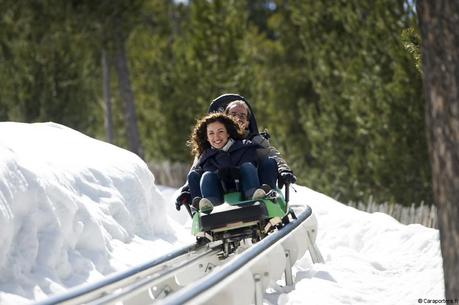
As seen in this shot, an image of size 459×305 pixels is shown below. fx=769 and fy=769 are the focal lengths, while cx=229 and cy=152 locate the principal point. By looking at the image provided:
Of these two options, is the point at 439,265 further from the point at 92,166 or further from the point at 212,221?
the point at 92,166

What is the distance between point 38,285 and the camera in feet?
19.6

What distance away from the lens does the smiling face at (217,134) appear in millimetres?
7363

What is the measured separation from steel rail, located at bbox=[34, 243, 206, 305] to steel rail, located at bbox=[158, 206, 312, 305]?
505 mm

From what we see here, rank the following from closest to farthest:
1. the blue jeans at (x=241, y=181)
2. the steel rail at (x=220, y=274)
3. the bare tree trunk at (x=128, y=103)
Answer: the steel rail at (x=220, y=274), the blue jeans at (x=241, y=181), the bare tree trunk at (x=128, y=103)

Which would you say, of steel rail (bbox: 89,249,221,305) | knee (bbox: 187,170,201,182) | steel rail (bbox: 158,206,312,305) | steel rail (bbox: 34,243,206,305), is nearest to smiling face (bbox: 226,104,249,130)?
knee (bbox: 187,170,201,182)

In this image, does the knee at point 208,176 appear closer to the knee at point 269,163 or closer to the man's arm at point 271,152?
the knee at point 269,163

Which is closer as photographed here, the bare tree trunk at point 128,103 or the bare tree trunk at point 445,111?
the bare tree trunk at point 445,111

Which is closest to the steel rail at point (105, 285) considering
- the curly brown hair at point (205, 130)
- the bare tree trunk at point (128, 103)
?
the curly brown hair at point (205, 130)

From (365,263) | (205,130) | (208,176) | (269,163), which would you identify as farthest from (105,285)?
(365,263)

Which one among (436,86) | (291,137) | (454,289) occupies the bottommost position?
(291,137)

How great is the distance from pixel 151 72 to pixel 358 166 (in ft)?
31.4

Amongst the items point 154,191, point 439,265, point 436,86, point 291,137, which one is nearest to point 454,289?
point 436,86

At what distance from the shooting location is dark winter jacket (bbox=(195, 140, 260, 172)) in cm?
730

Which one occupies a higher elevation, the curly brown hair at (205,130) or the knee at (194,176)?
the curly brown hair at (205,130)
